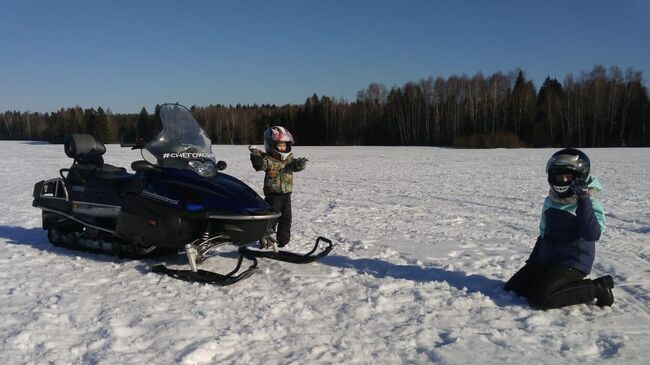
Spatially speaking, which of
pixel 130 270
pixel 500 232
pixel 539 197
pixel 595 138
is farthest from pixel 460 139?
pixel 130 270

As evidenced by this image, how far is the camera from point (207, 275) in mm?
4711

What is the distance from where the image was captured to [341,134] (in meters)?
68.8

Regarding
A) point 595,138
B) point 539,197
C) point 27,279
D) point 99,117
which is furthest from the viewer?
point 99,117

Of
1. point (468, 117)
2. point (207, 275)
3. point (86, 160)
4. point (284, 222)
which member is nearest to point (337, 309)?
point (207, 275)

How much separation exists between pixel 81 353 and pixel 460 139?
4825cm

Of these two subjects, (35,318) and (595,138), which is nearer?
(35,318)

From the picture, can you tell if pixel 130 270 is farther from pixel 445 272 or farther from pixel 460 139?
pixel 460 139

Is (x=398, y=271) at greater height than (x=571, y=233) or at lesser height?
lesser

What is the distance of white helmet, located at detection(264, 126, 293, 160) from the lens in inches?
235

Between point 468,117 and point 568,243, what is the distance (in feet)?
180

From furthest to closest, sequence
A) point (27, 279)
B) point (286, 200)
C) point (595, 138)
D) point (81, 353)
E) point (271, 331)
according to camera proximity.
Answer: point (595, 138)
point (286, 200)
point (27, 279)
point (271, 331)
point (81, 353)

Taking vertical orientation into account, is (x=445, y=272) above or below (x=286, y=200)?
below

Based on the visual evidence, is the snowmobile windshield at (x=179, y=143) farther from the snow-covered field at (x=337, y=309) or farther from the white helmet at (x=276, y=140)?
the snow-covered field at (x=337, y=309)

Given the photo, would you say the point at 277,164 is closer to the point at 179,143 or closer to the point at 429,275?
the point at 179,143
